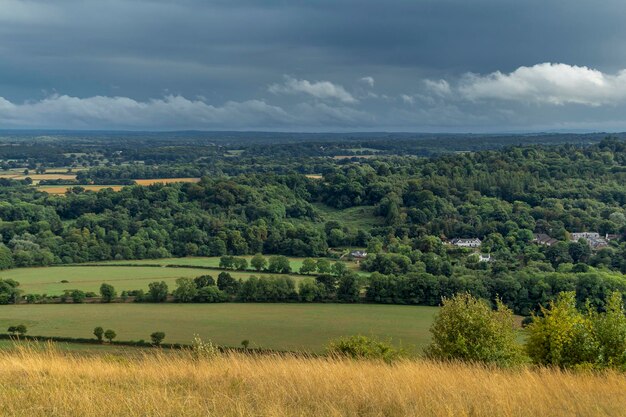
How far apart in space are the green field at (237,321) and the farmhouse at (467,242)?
30.3m

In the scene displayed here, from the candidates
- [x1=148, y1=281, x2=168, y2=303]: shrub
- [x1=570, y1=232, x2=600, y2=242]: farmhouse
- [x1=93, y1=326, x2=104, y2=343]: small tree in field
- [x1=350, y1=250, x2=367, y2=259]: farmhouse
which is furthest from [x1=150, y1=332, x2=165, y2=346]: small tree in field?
[x1=570, y1=232, x2=600, y2=242]: farmhouse

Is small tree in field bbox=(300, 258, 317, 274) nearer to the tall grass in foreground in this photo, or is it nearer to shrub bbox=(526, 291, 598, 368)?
shrub bbox=(526, 291, 598, 368)

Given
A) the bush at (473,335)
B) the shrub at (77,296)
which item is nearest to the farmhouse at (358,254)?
the shrub at (77,296)

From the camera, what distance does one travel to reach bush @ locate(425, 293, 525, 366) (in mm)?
18266

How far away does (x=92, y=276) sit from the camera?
57.3 meters

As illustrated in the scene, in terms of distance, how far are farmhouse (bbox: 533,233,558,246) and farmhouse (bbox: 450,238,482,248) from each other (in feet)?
21.6

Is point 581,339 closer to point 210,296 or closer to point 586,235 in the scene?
point 210,296

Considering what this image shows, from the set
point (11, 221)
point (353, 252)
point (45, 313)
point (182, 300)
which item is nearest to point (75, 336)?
point (45, 313)

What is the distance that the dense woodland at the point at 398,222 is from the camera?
5362 cm

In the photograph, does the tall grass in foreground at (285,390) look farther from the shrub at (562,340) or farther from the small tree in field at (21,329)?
the small tree in field at (21,329)

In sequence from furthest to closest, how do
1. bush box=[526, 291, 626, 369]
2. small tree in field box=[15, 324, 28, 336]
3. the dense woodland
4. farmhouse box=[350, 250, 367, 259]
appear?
farmhouse box=[350, 250, 367, 259], the dense woodland, small tree in field box=[15, 324, 28, 336], bush box=[526, 291, 626, 369]

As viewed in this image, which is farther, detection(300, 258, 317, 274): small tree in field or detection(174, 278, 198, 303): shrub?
detection(300, 258, 317, 274): small tree in field

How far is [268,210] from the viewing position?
294 feet

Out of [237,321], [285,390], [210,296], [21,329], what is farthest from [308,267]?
[285,390]
